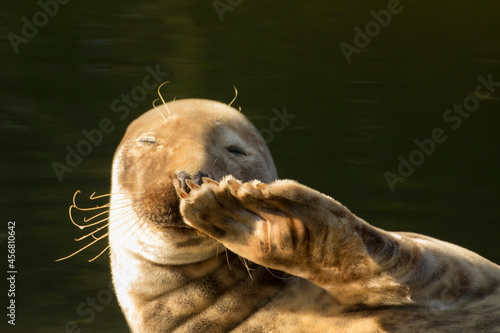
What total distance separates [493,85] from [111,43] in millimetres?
2733

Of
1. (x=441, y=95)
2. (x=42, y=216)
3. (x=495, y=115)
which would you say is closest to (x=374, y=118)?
(x=441, y=95)

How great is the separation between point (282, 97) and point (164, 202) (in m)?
2.98

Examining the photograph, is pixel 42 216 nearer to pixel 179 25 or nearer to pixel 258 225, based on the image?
pixel 179 25

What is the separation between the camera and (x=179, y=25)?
598 cm

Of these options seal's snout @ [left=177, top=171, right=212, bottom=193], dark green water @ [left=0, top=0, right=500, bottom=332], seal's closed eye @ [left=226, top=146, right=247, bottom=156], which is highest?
seal's snout @ [left=177, top=171, right=212, bottom=193]

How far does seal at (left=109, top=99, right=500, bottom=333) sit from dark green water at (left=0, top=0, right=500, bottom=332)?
2033 millimetres

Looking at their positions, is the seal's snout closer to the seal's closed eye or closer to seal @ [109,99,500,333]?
seal @ [109,99,500,333]

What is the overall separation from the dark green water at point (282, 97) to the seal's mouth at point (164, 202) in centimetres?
229

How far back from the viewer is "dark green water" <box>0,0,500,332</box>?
5.38 metres

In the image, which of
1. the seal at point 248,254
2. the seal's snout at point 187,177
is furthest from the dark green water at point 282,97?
the seal's snout at point 187,177

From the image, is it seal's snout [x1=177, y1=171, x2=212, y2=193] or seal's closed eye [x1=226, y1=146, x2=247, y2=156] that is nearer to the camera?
seal's snout [x1=177, y1=171, x2=212, y2=193]

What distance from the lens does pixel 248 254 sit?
2.56 metres

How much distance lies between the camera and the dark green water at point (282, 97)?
212 inches

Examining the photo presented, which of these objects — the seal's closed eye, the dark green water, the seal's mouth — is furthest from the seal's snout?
the dark green water
